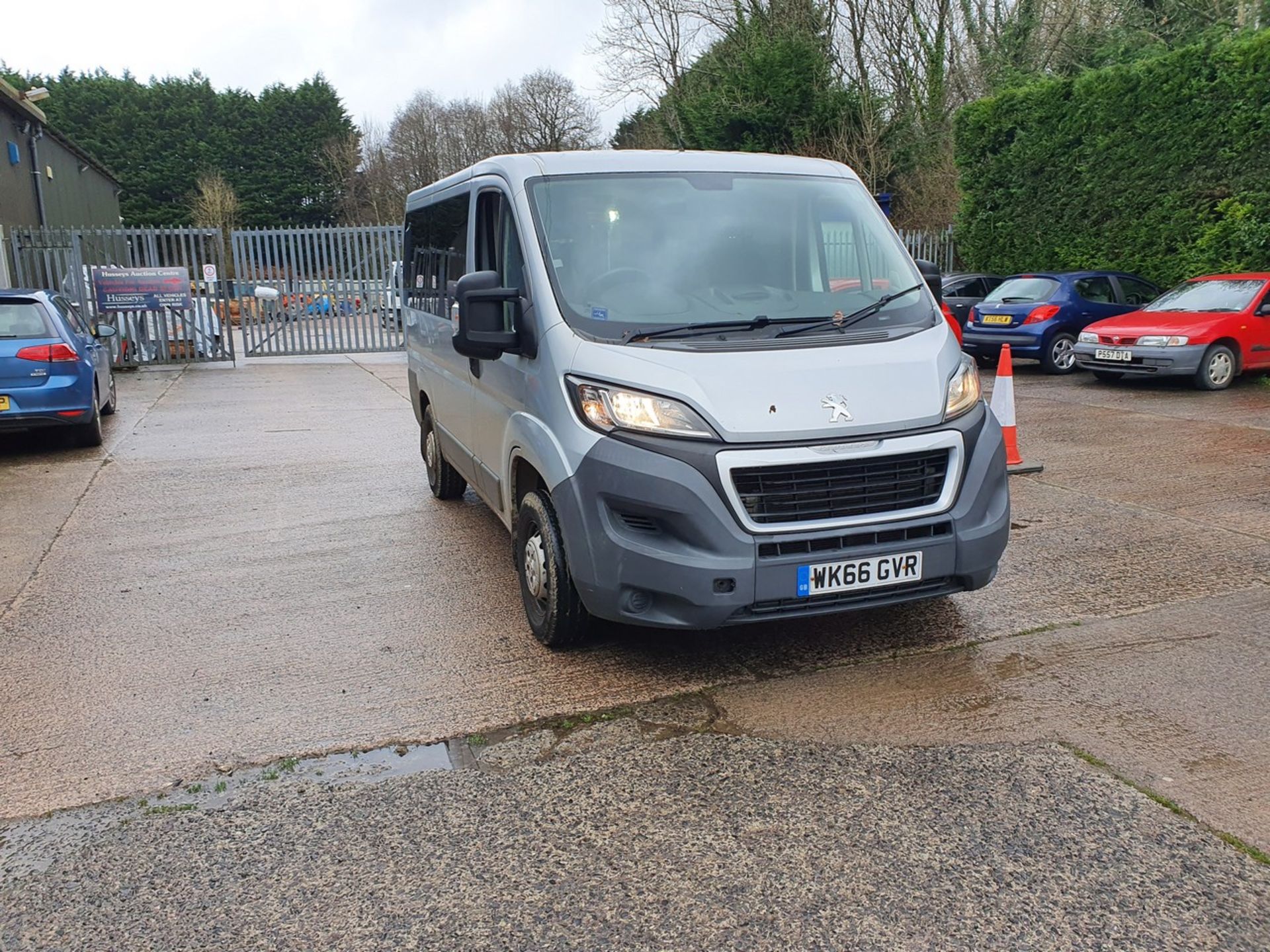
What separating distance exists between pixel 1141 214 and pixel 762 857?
16.4 metres

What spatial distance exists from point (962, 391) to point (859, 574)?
1.01 meters

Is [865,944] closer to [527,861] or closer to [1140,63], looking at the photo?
[527,861]

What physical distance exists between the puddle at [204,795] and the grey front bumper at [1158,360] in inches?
449


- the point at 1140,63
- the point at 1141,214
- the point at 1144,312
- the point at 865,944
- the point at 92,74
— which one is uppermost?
the point at 92,74

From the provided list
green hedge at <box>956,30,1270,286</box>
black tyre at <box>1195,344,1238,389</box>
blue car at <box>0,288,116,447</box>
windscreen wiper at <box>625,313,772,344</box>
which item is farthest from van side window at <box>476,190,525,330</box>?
green hedge at <box>956,30,1270,286</box>

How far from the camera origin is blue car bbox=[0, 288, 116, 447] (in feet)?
30.1

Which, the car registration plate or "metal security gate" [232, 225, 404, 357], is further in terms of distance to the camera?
"metal security gate" [232, 225, 404, 357]

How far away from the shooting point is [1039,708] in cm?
393

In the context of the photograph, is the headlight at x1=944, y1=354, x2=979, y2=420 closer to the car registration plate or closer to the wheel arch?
the car registration plate

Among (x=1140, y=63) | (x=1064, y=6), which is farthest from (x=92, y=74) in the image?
(x=1140, y=63)

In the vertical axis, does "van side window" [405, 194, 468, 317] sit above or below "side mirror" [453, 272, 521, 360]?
above

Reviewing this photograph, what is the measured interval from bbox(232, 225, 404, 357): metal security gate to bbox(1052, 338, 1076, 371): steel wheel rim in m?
12.3

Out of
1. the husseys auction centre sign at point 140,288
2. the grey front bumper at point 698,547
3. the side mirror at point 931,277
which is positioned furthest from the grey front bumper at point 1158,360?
the husseys auction centre sign at point 140,288

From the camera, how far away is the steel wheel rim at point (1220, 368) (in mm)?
12398
